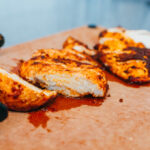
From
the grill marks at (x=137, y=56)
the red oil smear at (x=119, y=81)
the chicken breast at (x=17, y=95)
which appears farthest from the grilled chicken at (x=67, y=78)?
the grill marks at (x=137, y=56)

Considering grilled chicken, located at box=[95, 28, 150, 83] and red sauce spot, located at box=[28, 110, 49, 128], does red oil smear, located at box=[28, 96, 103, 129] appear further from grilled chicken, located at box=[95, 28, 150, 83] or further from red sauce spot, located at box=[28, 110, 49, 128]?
grilled chicken, located at box=[95, 28, 150, 83]

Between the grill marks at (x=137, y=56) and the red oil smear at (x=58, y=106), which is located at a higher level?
the grill marks at (x=137, y=56)

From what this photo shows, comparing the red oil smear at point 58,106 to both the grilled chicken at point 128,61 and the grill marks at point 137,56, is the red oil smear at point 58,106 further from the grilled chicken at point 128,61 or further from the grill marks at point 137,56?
the grill marks at point 137,56

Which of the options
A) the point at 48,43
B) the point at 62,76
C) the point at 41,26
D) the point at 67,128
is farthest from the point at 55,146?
the point at 41,26

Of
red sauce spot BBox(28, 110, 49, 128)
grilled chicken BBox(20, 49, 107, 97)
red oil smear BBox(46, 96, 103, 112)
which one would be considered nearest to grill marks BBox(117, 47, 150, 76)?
grilled chicken BBox(20, 49, 107, 97)

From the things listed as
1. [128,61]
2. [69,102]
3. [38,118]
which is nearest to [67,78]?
[69,102]

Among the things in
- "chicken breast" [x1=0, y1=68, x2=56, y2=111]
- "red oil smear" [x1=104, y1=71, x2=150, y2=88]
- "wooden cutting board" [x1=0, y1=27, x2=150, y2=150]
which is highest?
"chicken breast" [x1=0, y1=68, x2=56, y2=111]

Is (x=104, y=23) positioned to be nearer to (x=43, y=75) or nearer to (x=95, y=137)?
(x=43, y=75)
